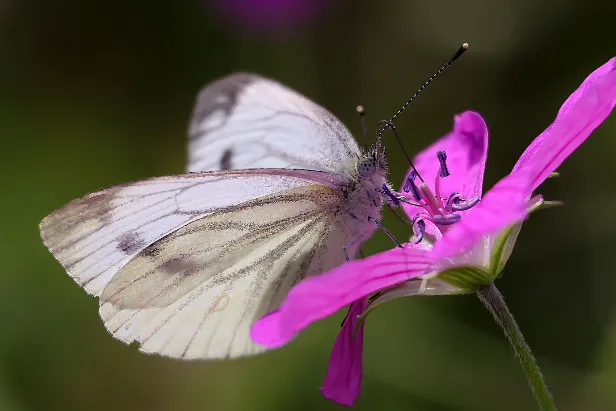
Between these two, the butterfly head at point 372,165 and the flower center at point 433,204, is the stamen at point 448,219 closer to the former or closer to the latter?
the flower center at point 433,204

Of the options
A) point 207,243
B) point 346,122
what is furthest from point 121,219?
point 346,122

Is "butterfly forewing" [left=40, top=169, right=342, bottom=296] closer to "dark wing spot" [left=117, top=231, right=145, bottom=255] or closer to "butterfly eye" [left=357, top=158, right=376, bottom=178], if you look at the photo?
"dark wing spot" [left=117, top=231, right=145, bottom=255]

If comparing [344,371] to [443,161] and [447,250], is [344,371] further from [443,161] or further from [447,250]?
[443,161]

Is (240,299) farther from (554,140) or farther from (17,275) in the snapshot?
(17,275)

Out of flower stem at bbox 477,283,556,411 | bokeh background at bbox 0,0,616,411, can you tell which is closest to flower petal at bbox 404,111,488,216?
flower stem at bbox 477,283,556,411

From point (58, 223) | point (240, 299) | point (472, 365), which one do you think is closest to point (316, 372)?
point (472, 365)

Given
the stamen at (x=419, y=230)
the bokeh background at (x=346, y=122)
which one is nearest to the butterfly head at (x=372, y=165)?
the stamen at (x=419, y=230)
